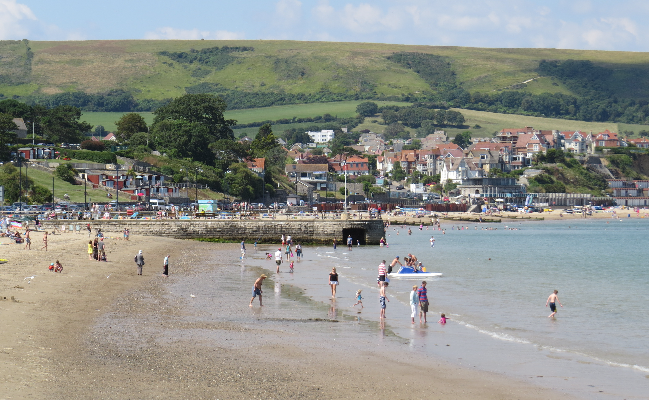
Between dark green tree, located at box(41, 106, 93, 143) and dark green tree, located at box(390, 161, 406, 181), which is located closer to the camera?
dark green tree, located at box(41, 106, 93, 143)

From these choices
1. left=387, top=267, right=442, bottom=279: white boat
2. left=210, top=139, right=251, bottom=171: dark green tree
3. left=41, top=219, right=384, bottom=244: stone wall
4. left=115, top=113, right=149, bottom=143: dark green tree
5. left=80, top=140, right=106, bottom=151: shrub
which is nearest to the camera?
left=387, top=267, right=442, bottom=279: white boat

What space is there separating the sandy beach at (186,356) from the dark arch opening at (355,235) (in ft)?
112

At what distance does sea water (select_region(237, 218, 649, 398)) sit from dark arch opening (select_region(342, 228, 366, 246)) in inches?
86.1

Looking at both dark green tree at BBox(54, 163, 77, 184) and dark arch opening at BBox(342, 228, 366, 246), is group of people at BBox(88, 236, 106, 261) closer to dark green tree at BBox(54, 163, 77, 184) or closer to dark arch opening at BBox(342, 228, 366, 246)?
dark arch opening at BBox(342, 228, 366, 246)

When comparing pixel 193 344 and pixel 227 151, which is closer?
pixel 193 344

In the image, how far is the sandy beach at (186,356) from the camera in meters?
13.6

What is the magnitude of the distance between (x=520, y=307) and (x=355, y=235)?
34344mm

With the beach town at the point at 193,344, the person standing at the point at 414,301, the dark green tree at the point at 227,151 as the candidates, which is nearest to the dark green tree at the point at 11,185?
the dark green tree at the point at 227,151

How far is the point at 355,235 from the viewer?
2405 inches

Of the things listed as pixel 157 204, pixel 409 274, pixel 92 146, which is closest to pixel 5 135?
pixel 92 146

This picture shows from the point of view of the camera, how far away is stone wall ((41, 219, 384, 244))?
58.7 metres

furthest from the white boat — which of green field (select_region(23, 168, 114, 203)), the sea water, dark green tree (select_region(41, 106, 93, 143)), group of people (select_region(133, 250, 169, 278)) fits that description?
dark green tree (select_region(41, 106, 93, 143))

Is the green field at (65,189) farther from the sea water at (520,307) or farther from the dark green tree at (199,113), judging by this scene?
the dark green tree at (199,113)

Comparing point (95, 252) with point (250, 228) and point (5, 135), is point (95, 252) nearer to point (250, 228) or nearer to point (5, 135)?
point (250, 228)
